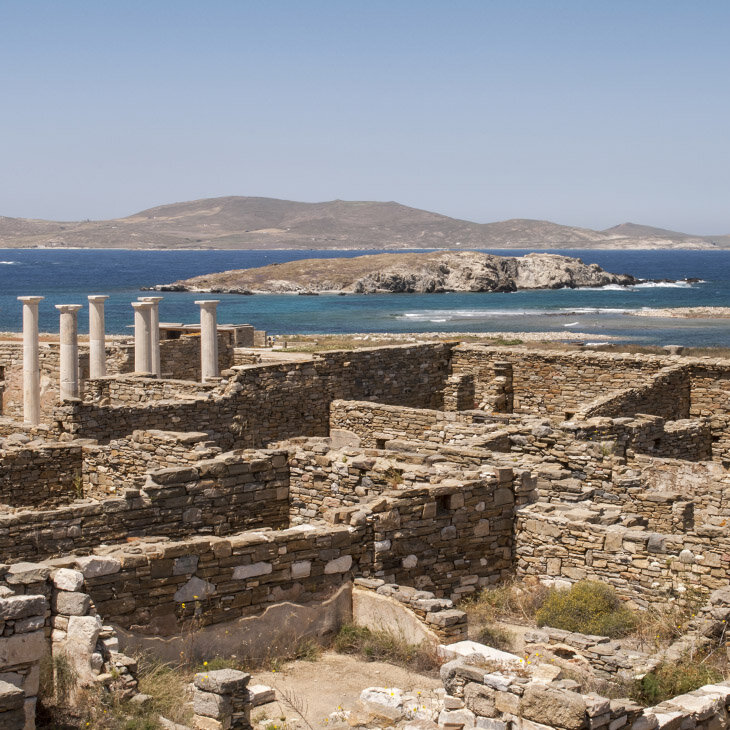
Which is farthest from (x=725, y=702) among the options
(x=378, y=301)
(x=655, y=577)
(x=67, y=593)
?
(x=378, y=301)

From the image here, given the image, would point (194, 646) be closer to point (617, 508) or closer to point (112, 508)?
point (112, 508)

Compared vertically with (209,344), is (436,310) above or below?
below

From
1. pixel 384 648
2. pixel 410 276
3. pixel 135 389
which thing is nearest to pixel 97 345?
pixel 135 389

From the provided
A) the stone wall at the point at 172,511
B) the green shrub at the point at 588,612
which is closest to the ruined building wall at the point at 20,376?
the stone wall at the point at 172,511

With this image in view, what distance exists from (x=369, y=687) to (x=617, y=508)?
14.5ft

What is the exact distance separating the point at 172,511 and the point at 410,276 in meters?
157

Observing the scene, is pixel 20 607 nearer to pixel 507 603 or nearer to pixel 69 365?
pixel 507 603

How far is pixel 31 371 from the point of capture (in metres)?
26.0

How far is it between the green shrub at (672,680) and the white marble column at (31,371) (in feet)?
59.4

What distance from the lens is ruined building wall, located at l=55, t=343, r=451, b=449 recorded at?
16555mm

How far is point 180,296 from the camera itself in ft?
497

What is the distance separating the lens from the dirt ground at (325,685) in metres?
8.30

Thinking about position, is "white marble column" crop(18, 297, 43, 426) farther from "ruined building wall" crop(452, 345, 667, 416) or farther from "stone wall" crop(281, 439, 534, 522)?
"stone wall" crop(281, 439, 534, 522)

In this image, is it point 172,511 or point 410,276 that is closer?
point 172,511
